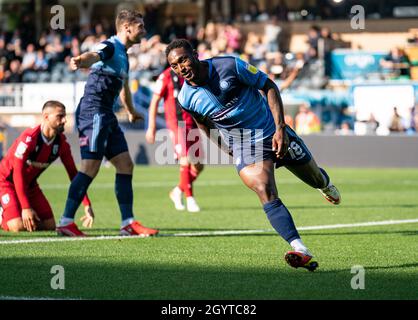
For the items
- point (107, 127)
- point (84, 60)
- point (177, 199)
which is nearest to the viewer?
point (84, 60)

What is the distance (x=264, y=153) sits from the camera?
8789mm

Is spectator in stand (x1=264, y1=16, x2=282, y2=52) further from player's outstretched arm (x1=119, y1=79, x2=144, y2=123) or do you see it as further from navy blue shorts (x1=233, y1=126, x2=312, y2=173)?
navy blue shorts (x1=233, y1=126, x2=312, y2=173)

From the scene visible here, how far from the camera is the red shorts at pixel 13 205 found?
1198 centimetres

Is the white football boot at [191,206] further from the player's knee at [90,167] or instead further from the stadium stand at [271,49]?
the stadium stand at [271,49]

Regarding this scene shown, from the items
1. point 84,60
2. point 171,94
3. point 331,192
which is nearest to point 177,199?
point 171,94

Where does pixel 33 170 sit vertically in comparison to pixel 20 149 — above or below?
below

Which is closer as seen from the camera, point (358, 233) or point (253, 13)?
point (358, 233)

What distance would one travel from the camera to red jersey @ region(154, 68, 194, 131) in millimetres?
15313

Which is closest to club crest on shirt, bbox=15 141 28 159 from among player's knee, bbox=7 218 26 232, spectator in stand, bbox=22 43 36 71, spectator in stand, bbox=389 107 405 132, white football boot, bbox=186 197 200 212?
player's knee, bbox=7 218 26 232

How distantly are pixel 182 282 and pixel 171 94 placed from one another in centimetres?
785

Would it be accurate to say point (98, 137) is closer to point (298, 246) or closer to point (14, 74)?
point (298, 246)

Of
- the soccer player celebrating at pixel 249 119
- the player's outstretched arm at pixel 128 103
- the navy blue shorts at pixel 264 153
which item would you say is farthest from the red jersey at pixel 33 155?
the navy blue shorts at pixel 264 153

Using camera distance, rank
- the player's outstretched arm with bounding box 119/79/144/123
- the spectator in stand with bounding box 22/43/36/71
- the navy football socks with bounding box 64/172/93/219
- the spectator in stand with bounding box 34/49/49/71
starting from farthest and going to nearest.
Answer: the spectator in stand with bounding box 22/43/36/71
the spectator in stand with bounding box 34/49/49/71
the player's outstretched arm with bounding box 119/79/144/123
the navy football socks with bounding box 64/172/93/219
